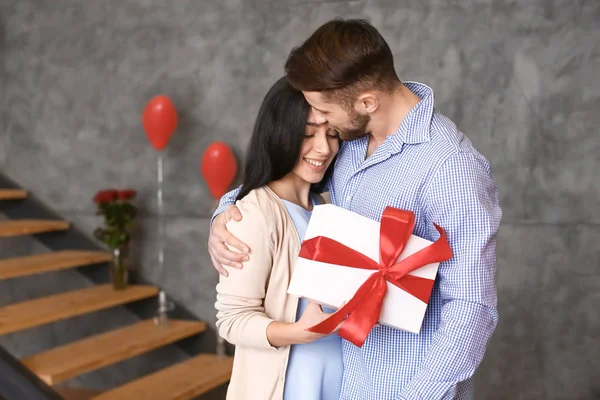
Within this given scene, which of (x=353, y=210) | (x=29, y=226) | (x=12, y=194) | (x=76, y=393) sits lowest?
(x=76, y=393)

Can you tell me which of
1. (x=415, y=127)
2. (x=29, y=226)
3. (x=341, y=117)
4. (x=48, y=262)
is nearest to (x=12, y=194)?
(x=29, y=226)

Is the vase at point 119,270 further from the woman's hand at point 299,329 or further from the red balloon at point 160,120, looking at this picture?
the woman's hand at point 299,329

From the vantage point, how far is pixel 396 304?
137cm

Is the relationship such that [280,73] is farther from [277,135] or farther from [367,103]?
[367,103]

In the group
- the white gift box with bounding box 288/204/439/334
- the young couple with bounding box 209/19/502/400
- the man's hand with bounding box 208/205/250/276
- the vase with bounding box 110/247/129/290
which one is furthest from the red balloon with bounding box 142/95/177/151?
the white gift box with bounding box 288/204/439/334

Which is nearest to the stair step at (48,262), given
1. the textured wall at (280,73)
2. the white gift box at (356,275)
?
the textured wall at (280,73)

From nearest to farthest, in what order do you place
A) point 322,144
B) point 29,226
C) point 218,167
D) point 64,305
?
point 322,144 → point 64,305 → point 218,167 → point 29,226

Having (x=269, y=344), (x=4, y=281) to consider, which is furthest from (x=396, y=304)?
(x=4, y=281)

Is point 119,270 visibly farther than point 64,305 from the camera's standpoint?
Yes

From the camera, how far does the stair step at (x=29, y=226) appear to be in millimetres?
3901

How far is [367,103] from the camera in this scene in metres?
1.49

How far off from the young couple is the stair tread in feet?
5.59

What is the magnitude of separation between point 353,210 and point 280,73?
232 centimetres

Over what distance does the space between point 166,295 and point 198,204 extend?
0.62 m
